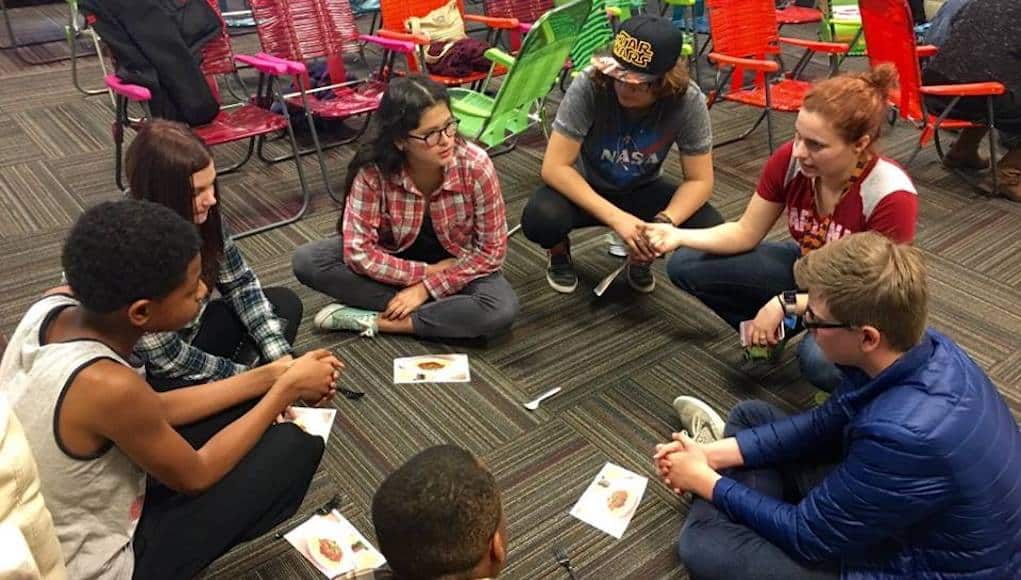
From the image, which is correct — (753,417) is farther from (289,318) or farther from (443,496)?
(289,318)

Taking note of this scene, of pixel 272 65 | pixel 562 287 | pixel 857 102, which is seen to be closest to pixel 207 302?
pixel 562 287

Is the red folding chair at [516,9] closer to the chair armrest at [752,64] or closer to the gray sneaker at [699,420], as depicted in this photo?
the chair armrest at [752,64]

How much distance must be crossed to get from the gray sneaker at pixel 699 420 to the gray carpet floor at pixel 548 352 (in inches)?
3.0

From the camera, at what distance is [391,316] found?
9.16 ft

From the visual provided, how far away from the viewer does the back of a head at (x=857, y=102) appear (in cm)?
207

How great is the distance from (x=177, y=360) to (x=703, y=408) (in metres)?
1.46

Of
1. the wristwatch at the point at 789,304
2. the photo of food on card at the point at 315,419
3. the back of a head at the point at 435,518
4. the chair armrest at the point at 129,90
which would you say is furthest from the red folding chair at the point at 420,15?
the back of a head at the point at 435,518

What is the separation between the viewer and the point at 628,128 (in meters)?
2.91

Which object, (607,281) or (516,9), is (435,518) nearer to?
→ (607,281)

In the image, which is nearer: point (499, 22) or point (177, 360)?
point (177, 360)

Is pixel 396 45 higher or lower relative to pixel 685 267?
higher

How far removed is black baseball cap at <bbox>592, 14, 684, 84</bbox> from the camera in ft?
8.45

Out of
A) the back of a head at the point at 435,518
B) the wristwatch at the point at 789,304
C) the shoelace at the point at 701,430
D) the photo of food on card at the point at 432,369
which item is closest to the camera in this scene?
the back of a head at the point at 435,518

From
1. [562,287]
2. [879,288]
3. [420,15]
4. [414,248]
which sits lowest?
[562,287]
